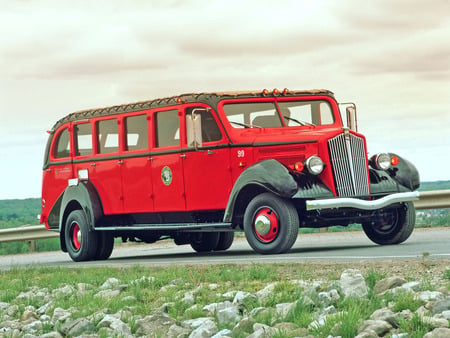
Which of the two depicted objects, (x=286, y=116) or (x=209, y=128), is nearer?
(x=209, y=128)

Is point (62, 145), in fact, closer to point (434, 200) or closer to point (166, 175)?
point (166, 175)

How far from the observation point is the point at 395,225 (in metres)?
14.8

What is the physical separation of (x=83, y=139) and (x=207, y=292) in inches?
319

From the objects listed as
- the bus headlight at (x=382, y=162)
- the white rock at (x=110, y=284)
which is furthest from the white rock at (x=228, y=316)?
the bus headlight at (x=382, y=162)

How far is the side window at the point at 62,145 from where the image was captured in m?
17.3

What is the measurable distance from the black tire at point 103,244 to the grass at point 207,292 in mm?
3407

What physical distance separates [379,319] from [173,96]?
8415 mm

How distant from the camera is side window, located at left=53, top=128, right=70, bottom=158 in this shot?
17.3 meters

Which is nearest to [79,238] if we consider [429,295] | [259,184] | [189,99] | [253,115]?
[189,99]

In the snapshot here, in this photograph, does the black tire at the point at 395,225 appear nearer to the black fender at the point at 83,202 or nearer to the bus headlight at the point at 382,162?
the bus headlight at the point at 382,162

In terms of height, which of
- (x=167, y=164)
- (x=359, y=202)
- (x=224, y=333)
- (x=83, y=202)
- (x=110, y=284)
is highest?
(x=167, y=164)

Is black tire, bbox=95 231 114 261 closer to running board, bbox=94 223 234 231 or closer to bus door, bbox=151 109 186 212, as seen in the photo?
running board, bbox=94 223 234 231

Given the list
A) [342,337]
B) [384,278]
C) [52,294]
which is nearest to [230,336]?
[342,337]

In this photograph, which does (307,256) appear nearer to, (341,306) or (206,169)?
(206,169)
